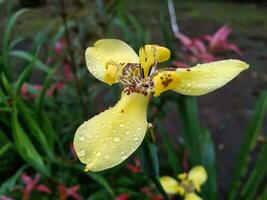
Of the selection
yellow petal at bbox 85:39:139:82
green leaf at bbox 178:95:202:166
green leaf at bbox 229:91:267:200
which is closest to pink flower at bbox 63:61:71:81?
green leaf at bbox 178:95:202:166

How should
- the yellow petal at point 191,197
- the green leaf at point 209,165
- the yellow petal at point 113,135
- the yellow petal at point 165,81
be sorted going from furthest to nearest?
the green leaf at point 209,165 → the yellow petal at point 191,197 → the yellow petal at point 165,81 → the yellow petal at point 113,135

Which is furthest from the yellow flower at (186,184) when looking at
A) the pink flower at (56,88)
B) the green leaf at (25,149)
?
the pink flower at (56,88)

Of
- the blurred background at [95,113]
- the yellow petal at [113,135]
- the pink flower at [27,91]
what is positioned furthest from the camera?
the pink flower at [27,91]

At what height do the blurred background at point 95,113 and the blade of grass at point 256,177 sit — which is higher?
the blurred background at point 95,113

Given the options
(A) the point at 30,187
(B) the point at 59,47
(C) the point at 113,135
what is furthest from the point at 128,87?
(B) the point at 59,47

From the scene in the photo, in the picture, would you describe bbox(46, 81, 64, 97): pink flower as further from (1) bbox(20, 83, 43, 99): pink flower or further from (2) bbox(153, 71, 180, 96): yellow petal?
(2) bbox(153, 71, 180, 96): yellow petal

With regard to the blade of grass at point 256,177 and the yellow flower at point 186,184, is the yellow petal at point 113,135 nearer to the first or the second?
the yellow flower at point 186,184

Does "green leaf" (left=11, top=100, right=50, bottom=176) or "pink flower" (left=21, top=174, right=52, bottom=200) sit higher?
"green leaf" (left=11, top=100, right=50, bottom=176)

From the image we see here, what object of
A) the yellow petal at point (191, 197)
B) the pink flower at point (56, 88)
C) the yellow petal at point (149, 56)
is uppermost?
the yellow petal at point (149, 56)
